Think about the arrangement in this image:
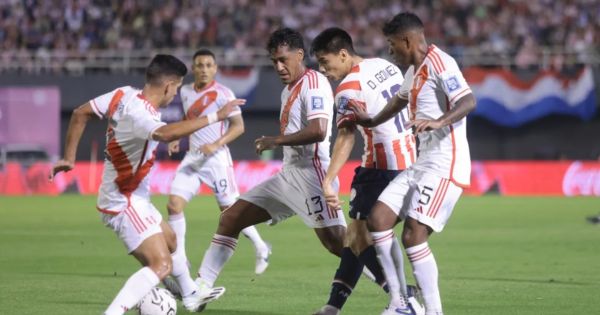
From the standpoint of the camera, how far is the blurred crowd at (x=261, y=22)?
3412cm

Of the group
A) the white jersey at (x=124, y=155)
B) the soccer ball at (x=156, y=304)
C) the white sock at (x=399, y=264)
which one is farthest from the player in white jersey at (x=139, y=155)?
the white sock at (x=399, y=264)

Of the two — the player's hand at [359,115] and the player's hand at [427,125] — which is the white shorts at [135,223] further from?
the player's hand at [427,125]

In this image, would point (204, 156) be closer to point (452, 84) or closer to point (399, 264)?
point (399, 264)

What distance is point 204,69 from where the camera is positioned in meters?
14.1

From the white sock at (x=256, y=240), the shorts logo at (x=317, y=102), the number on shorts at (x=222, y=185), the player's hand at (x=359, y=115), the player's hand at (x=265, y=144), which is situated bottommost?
the white sock at (x=256, y=240)

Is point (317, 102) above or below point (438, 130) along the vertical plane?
below

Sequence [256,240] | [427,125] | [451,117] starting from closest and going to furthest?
[427,125]
[451,117]
[256,240]

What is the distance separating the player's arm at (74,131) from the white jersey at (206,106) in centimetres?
499

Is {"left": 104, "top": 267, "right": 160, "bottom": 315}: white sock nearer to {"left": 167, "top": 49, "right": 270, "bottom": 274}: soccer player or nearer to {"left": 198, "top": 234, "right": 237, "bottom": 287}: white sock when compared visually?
{"left": 198, "top": 234, "right": 237, "bottom": 287}: white sock

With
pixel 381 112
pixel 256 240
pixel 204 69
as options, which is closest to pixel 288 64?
pixel 381 112

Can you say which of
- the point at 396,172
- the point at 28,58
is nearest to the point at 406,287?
the point at 396,172

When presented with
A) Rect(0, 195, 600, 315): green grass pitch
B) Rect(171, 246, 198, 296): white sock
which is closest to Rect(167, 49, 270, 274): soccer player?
Rect(0, 195, 600, 315): green grass pitch

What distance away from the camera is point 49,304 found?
33.5 feet

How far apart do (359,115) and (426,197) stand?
101cm
